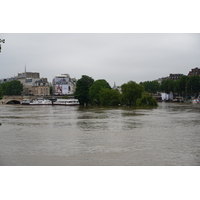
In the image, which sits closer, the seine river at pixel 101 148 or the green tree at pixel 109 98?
the seine river at pixel 101 148

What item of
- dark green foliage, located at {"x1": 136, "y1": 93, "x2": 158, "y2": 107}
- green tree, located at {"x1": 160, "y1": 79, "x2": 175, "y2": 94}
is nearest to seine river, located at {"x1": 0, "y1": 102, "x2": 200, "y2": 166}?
dark green foliage, located at {"x1": 136, "y1": 93, "x2": 158, "y2": 107}

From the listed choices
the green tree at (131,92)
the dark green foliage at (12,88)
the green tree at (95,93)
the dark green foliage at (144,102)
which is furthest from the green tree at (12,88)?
the dark green foliage at (144,102)

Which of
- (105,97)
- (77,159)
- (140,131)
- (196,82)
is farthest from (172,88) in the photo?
(77,159)

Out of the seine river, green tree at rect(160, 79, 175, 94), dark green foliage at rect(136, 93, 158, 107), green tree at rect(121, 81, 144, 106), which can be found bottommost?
the seine river

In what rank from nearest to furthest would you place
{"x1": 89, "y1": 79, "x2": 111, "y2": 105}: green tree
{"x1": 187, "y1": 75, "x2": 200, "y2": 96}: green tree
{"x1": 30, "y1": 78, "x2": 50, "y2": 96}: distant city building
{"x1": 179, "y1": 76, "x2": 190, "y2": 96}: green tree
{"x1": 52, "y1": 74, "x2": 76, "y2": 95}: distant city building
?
{"x1": 89, "y1": 79, "x2": 111, "y2": 105}: green tree, {"x1": 187, "y1": 75, "x2": 200, "y2": 96}: green tree, {"x1": 179, "y1": 76, "x2": 190, "y2": 96}: green tree, {"x1": 52, "y1": 74, "x2": 76, "y2": 95}: distant city building, {"x1": 30, "y1": 78, "x2": 50, "y2": 96}: distant city building

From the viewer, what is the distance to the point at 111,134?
75.2ft

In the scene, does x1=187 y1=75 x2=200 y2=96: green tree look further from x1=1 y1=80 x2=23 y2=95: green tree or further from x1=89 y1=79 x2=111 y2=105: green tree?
x1=1 y1=80 x2=23 y2=95: green tree

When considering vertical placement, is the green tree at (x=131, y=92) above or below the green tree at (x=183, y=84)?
below

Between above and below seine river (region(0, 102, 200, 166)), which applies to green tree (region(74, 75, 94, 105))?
above

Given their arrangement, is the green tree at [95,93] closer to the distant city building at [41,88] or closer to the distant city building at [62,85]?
the distant city building at [62,85]

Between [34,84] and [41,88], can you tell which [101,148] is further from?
[34,84]

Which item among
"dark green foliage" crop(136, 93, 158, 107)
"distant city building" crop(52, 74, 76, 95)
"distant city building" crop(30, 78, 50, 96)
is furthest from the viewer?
"distant city building" crop(30, 78, 50, 96)

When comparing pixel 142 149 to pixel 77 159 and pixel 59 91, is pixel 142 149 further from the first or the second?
pixel 59 91

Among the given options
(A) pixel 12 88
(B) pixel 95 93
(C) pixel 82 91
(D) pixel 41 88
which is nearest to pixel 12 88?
(A) pixel 12 88
